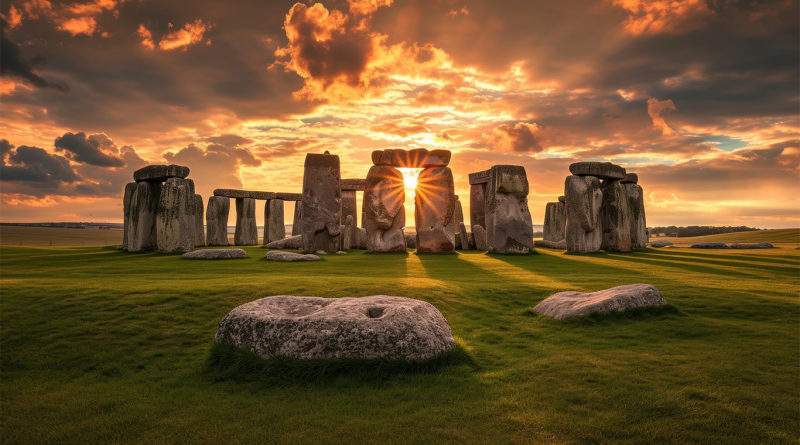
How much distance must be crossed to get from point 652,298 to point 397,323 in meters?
4.79

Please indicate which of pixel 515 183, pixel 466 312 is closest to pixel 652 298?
pixel 466 312

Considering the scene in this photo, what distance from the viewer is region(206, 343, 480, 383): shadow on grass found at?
4680 millimetres

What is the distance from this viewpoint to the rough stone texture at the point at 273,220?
3089cm

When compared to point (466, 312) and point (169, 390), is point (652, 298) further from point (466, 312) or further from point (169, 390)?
point (169, 390)

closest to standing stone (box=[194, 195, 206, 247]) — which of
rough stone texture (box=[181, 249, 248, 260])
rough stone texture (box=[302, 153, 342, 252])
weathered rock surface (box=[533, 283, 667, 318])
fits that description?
rough stone texture (box=[302, 153, 342, 252])

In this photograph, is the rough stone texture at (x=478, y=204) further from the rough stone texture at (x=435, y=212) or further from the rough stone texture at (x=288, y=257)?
the rough stone texture at (x=288, y=257)

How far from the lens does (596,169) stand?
2028 centimetres

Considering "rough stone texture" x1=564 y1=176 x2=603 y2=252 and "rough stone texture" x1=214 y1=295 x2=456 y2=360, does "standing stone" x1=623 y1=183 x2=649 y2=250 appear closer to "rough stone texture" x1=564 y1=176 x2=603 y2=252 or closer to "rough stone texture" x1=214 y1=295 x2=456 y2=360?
"rough stone texture" x1=564 y1=176 x2=603 y2=252

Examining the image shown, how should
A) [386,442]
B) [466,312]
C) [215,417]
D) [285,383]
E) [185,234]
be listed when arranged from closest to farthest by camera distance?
[386,442]
[215,417]
[285,383]
[466,312]
[185,234]

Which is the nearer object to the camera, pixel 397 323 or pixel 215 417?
pixel 215 417

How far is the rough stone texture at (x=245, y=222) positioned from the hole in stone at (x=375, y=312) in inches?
1050

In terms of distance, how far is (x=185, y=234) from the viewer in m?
18.8

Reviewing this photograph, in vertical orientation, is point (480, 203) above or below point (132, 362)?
Answer: above

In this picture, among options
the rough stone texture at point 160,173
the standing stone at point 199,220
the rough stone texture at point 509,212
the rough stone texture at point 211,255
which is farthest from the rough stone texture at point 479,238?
the standing stone at point 199,220
